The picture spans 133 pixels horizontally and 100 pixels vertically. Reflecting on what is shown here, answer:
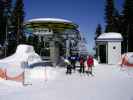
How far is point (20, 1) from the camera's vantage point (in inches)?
2699

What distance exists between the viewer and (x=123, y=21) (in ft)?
215

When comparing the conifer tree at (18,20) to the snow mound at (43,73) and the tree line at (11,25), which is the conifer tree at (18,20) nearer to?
the tree line at (11,25)

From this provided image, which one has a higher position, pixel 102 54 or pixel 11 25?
pixel 11 25

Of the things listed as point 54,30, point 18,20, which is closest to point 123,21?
point 18,20

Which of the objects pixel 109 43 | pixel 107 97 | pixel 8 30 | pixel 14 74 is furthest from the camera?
pixel 8 30

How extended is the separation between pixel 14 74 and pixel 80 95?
348 inches

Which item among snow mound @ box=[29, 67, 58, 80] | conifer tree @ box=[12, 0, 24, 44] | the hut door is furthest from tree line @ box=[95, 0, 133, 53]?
snow mound @ box=[29, 67, 58, 80]

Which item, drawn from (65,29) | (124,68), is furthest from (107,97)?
(65,29)

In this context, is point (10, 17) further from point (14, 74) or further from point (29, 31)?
point (14, 74)

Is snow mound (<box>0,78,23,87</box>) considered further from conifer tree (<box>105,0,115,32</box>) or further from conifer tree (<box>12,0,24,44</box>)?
conifer tree (<box>105,0,115,32</box>)

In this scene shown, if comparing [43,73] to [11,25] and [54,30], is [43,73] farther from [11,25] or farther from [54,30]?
[11,25]

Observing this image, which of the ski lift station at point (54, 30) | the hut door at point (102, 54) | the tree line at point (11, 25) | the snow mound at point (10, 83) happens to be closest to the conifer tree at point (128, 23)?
the hut door at point (102, 54)

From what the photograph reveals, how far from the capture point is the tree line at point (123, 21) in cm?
6088

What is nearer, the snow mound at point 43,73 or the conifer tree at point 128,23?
the snow mound at point 43,73
